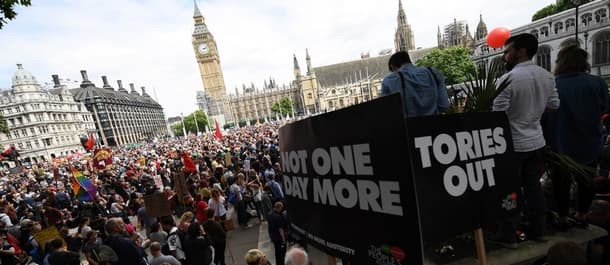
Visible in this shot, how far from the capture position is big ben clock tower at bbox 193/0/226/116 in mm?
107938

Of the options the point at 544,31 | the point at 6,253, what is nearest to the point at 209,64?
the point at 544,31

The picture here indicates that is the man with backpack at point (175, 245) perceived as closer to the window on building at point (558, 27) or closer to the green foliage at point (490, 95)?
the green foliage at point (490, 95)

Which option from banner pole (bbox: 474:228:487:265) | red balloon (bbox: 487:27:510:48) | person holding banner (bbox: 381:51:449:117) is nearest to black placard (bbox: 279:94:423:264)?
banner pole (bbox: 474:228:487:265)

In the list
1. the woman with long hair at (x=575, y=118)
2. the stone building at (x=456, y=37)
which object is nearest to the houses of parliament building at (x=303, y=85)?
the stone building at (x=456, y=37)

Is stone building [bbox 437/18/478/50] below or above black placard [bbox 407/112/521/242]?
above

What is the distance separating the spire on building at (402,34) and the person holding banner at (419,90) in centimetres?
9831

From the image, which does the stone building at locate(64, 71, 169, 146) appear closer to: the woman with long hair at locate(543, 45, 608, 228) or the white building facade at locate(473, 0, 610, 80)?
the white building facade at locate(473, 0, 610, 80)

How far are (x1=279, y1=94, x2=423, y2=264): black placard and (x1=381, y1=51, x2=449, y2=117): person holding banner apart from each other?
1.01m

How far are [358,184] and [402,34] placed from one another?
103447 mm

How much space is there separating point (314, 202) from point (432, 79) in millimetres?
→ 1492

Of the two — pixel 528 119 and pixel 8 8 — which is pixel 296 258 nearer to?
pixel 528 119

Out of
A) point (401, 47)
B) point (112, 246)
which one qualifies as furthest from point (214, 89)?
point (112, 246)

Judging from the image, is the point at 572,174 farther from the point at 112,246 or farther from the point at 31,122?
the point at 31,122

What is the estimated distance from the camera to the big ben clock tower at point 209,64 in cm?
10794
